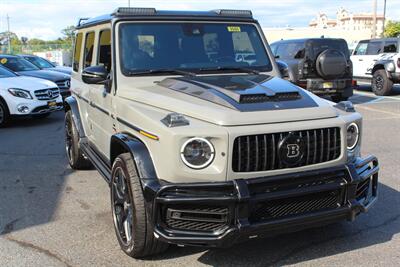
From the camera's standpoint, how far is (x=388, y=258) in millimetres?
3707

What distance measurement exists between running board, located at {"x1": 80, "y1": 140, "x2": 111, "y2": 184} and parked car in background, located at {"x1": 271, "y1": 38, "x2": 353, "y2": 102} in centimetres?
745

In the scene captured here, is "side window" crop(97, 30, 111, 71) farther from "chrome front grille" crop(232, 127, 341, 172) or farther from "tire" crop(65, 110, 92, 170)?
"chrome front grille" crop(232, 127, 341, 172)

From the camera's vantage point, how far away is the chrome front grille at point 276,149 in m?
3.25

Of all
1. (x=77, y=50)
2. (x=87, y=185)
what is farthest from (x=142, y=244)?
(x=77, y=50)

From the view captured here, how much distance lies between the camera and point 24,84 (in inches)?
422

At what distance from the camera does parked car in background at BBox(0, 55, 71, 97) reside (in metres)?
13.3

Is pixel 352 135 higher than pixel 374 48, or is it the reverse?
pixel 374 48

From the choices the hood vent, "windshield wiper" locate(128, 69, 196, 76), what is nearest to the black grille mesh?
the hood vent

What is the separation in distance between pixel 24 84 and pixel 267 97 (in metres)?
8.45

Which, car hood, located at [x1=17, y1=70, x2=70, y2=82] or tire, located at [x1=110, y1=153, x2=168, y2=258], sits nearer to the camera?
tire, located at [x1=110, y1=153, x2=168, y2=258]

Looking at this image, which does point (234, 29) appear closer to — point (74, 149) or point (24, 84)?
point (74, 149)

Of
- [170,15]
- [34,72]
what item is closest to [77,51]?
[170,15]

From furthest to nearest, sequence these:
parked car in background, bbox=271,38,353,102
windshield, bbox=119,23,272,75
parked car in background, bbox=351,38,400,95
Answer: parked car in background, bbox=351,38,400,95, parked car in background, bbox=271,38,353,102, windshield, bbox=119,23,272,75

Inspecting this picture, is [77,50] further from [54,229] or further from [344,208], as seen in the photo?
[344,208]
